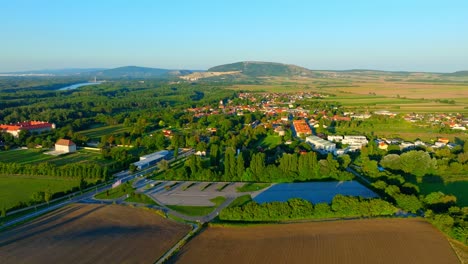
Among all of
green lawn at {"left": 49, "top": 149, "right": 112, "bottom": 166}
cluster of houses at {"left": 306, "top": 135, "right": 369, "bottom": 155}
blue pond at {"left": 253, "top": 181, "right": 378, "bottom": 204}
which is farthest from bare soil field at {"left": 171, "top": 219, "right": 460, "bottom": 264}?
green lawn at {"left": 49, "top": 149, "right": 112, "bottom": 166}

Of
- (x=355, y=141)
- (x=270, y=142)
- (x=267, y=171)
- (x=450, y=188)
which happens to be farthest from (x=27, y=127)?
(x=450, y=188)

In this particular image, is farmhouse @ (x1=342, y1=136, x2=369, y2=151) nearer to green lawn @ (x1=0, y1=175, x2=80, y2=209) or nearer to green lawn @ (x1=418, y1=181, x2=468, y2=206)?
green lawn @ (x1=418, y1=181, x2=468, y2=206)

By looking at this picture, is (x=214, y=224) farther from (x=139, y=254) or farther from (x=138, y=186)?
(x=138, y=186)

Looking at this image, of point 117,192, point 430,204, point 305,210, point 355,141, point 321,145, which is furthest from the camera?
point 355,141

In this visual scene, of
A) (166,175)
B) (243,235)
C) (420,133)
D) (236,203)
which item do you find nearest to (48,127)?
(166,175)

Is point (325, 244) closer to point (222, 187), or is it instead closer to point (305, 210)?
point (305, 210)
